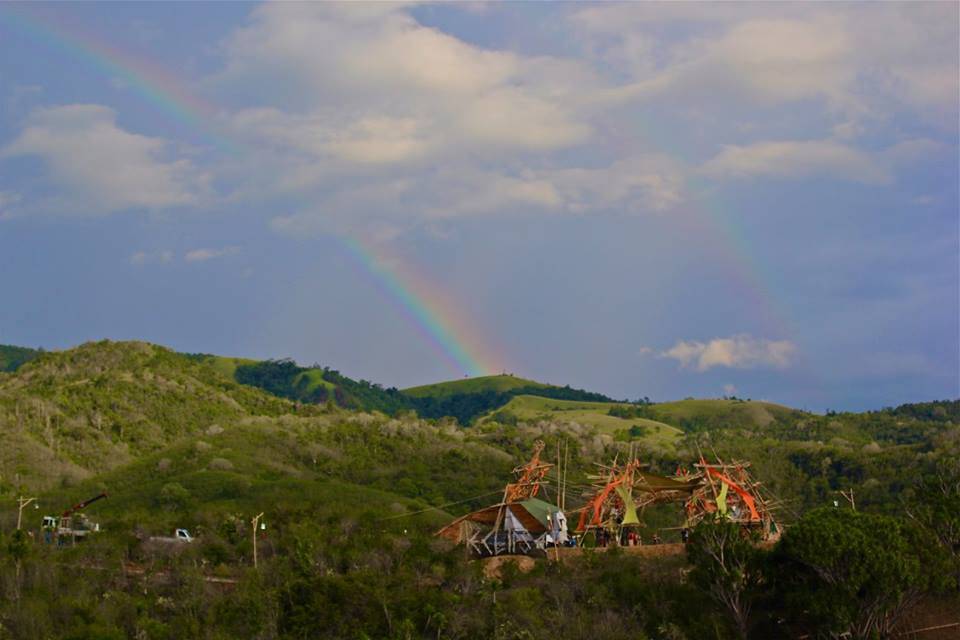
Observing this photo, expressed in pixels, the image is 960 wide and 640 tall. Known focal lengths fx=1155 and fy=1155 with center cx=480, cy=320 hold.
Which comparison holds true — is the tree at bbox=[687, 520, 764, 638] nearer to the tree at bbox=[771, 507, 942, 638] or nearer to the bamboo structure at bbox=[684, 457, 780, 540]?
the tree at bbox=[771, 507, 942, 638]

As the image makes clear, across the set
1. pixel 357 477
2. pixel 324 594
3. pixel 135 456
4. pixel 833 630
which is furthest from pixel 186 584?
pixel 135 456

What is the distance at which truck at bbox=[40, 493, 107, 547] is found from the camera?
71.8 meters

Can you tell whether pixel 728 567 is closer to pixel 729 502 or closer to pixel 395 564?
pixel 729 502

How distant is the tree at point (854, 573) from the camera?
43.7 metres

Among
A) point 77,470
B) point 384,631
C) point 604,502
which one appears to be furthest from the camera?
point 77,470

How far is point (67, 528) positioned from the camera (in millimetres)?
76125

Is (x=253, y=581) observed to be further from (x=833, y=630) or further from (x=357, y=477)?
(x=357, y=477)

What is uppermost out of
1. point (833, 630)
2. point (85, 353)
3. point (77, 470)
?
point (85, 353)

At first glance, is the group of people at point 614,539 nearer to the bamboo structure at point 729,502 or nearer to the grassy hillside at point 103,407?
the bamboo structure at point 729,502

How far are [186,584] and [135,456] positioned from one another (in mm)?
80365

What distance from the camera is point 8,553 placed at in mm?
60594

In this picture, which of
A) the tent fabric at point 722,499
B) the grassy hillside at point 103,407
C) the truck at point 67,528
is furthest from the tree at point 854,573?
the grassy hillside at point 103,407

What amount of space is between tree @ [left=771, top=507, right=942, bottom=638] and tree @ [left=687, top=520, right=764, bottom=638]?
4.46 feet

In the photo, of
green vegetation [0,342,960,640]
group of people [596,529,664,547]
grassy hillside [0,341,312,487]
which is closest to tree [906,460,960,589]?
green vegetation [0,342,960,640]
